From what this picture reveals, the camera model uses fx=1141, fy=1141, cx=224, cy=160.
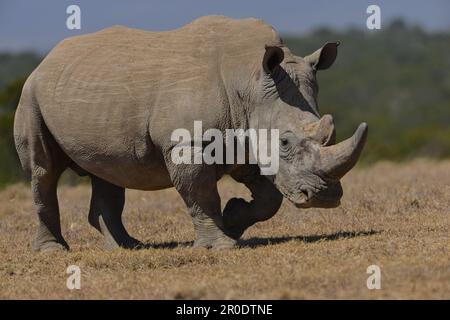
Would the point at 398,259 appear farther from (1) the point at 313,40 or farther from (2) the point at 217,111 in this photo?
(1) the point at 313,40

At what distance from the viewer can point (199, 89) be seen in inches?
403

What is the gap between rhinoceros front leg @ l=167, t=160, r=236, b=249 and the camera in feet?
33.8

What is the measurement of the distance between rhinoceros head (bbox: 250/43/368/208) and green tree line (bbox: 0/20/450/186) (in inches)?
503

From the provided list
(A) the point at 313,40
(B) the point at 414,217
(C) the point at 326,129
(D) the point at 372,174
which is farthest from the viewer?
(A) the point at 313,40

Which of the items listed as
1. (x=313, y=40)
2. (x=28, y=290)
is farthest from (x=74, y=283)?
(x=313, y=40)

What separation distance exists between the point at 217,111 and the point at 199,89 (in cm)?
26

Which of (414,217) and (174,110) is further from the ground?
(174,110)

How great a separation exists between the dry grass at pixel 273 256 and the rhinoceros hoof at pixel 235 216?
21 centimetres

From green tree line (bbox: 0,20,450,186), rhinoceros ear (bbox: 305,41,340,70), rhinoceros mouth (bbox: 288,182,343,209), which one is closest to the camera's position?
rhinoceros mouth (bbox: 288,182,343,209)

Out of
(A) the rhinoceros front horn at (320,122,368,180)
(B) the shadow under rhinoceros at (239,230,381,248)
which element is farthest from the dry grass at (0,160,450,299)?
(A) the rhinoceros front horn at (320,122,368,180)

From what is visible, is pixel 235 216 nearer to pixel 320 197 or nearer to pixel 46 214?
pixel 320 197

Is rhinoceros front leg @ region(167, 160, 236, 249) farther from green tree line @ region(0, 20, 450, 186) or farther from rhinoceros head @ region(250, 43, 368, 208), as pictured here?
green tree line @ region(0, 20, 450, 186)

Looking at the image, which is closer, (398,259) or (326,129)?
(398,259)

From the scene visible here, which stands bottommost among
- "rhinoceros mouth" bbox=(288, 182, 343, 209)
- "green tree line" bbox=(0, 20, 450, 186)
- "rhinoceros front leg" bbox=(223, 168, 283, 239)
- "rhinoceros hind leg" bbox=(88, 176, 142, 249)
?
"green tree line" bbox=(0, 20, 450, 186)
